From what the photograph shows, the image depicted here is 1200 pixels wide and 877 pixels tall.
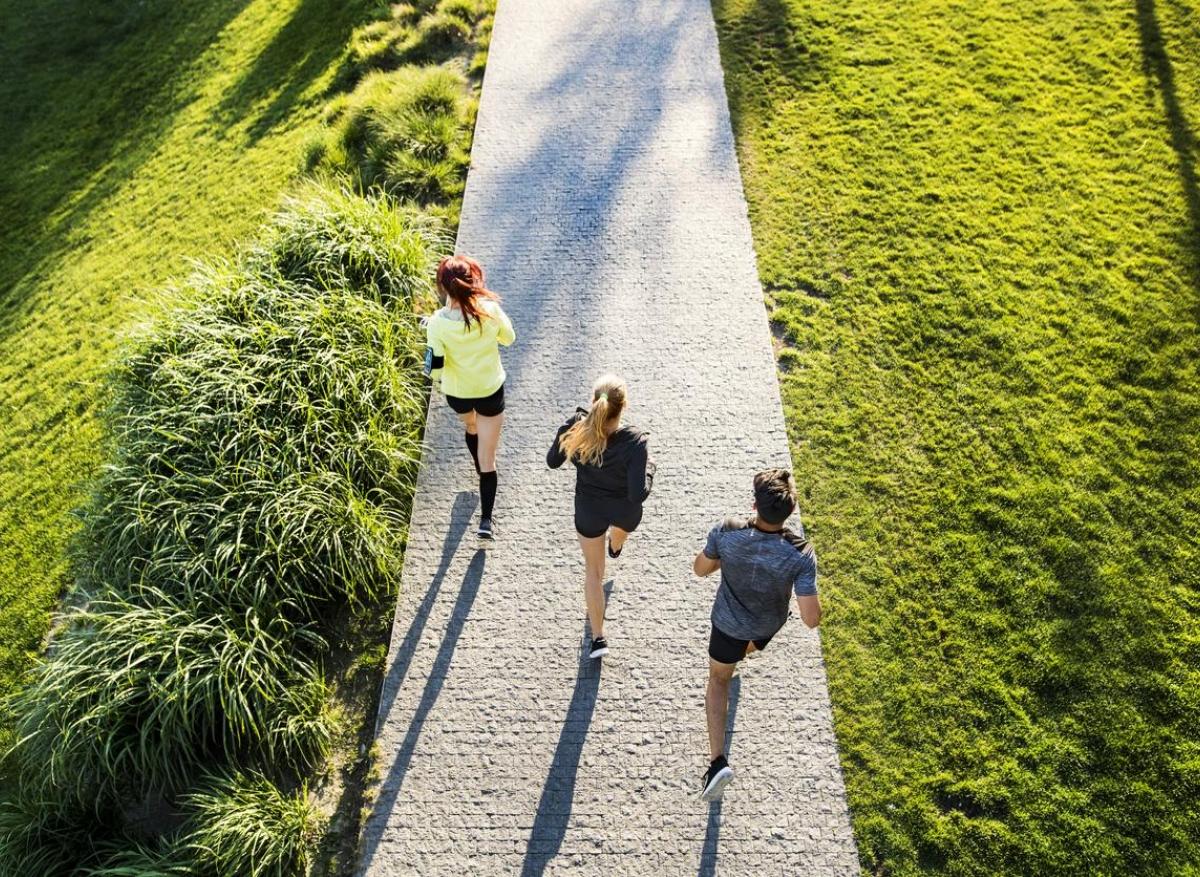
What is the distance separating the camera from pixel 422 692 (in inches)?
184

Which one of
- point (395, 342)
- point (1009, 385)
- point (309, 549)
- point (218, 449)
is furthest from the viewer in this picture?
point (395, 342)

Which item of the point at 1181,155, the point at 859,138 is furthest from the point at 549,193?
the point at 1181,155

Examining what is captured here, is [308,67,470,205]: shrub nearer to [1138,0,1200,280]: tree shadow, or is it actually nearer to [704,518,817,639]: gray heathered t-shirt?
[704,518,817,639]: gray heathered t-shirt

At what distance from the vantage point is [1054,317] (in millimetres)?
6191

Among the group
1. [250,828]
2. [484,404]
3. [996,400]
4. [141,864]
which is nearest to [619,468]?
[484,404]

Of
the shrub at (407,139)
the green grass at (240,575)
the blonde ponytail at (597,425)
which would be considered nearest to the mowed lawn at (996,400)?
the blonde ponytail at (597,425)

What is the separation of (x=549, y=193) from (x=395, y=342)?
103 inches

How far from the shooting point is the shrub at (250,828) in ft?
12.7

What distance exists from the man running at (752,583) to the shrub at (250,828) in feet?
7.22

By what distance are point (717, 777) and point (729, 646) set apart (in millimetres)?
726

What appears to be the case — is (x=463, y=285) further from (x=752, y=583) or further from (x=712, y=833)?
(x=712, y=833)

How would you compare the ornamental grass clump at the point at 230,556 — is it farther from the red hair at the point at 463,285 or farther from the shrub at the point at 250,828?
the red hair at the point at 463,285

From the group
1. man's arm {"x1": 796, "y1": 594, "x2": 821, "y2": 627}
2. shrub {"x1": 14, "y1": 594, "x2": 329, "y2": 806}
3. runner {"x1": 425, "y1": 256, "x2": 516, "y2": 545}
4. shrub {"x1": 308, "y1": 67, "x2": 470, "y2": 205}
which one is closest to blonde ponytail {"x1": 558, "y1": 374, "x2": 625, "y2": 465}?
runner {"x1": 425, "y1": 256, "x2": 516, "y2": 545}

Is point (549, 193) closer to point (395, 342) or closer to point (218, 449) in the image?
point (395, 342)
